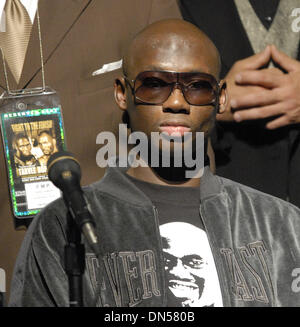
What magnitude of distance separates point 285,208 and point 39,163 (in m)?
0.88

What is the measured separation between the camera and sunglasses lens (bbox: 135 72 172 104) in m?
2.25

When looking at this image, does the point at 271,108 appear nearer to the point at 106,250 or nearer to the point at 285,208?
the point at 285,208

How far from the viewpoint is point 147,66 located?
91.4 inches

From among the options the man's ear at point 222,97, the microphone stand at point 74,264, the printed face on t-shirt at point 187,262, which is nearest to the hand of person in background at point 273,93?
the man's ear at point 222,97

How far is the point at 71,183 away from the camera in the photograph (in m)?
1.77

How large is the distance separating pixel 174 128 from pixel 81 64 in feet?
2.27

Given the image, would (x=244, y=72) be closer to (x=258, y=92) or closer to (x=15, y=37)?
(x=258, y=92)

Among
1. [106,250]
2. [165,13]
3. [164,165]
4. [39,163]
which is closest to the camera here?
[106,250]

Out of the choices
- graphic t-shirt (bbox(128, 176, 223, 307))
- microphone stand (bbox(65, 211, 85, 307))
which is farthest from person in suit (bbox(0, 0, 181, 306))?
microphone stand (bbox(65, 211, 85, 307))

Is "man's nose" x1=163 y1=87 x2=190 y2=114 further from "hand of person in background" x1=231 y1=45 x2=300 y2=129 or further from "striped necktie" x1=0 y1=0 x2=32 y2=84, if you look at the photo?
"striped necktie" x1=0 y1=0 x2=32 y2=84
